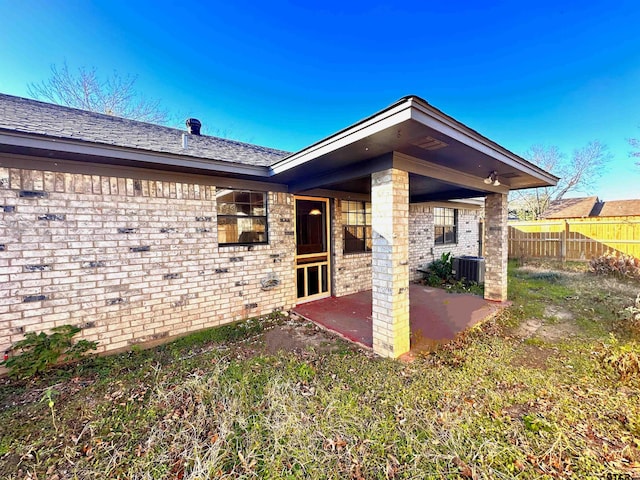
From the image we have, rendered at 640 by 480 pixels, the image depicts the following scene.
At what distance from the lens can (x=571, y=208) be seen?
20594 millimetres

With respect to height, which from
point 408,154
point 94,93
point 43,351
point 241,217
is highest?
point 94,93

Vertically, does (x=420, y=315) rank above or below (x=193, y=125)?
below

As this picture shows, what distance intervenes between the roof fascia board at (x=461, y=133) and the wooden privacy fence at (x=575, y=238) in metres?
9.09

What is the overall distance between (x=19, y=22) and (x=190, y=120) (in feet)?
11.4

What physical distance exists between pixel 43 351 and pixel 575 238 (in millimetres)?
16105

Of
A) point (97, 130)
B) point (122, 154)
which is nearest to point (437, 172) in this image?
point (122, 154)

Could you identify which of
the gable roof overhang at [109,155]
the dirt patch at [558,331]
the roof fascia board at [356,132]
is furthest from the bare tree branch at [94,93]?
the dirt patch at [558,331]

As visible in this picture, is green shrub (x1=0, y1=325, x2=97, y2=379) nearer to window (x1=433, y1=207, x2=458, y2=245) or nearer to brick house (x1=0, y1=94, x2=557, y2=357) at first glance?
brick house (x1=0, y1=94, x2=557, y2=357)

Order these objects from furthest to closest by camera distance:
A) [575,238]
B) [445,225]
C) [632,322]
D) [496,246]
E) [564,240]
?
1. [564,240]
2. [575,238]
3. [445,225]
4. [496,246]
5. [632,322]

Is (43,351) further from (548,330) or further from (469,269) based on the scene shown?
(469,269)

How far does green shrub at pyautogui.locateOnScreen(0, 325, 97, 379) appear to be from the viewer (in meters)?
3.05

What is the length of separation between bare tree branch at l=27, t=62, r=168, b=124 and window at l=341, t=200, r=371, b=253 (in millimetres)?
10565

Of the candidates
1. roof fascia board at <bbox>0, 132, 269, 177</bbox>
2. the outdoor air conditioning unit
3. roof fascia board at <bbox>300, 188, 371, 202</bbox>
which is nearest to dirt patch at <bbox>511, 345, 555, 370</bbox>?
the outdoor air conditioning unit

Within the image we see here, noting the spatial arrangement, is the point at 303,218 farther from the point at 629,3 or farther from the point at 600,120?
the point at 600,120
